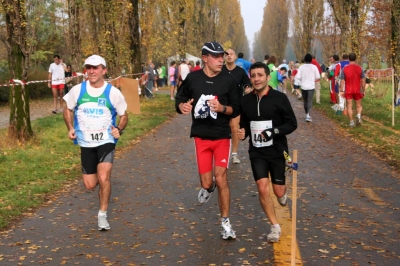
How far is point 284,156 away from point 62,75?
1726cm

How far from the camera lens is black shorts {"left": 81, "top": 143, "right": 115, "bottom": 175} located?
7.34 meters

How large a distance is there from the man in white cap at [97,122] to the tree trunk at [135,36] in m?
19.6

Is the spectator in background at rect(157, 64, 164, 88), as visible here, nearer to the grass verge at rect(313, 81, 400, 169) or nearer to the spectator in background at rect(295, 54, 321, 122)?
the grass verge at rect(313, 81, 400, 169)

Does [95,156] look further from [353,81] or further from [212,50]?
[353,81]

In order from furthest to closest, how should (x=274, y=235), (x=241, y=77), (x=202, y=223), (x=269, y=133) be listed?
(x=241, y=77) < (x=202, y=223) < (x=269, y=133) < (x=274, y=235)

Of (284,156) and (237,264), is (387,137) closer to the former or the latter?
(284,156)

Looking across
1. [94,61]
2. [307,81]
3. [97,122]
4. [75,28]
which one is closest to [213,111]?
[97,122]

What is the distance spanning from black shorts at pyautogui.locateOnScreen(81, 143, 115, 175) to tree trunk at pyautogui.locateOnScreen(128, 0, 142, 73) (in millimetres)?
19666

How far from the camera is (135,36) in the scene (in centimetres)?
2742

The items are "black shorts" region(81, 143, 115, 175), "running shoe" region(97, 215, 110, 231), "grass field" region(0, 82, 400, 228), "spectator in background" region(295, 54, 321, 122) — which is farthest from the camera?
"spectator in background" region(295, 54, 321, 122)

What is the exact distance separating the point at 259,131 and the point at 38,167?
19.9 feet

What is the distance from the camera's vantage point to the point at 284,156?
6.62 m

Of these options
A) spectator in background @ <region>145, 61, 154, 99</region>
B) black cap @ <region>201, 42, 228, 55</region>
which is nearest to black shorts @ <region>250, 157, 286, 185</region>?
black cap @ <region>201, 42, 228, 55</region>

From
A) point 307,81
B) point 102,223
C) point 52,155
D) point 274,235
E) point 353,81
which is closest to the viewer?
point 274,235
